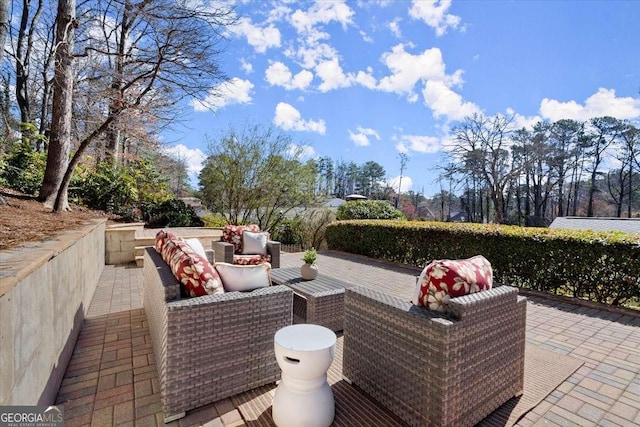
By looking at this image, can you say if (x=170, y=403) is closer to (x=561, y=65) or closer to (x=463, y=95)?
(x=561, y=65)

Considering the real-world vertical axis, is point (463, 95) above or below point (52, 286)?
above

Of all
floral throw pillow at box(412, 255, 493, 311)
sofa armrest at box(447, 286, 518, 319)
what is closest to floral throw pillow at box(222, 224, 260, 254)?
floral throw pillow at box(412, 255, 493, 311)

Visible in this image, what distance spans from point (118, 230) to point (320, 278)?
4951 millimetres

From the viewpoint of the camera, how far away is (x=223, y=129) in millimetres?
10188

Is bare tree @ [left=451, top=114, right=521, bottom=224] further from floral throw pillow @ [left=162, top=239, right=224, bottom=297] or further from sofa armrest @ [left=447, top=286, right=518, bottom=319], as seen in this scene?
floral throw pillow @ [left=162, top=239, right=224, bottom=297]

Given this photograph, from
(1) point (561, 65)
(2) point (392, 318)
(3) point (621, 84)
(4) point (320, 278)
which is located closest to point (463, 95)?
(1) point (561, 65)

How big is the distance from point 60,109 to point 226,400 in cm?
635

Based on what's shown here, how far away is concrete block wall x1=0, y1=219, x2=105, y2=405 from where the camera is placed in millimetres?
1199

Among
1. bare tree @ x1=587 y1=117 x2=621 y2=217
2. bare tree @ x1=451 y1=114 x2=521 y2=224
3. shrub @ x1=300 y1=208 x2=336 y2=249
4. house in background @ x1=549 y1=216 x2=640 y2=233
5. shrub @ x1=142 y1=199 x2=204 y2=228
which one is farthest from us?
bare tree @ x1=587 y1=117 x2=621 y2=217

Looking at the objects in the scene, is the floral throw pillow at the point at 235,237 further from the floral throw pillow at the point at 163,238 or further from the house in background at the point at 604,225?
the house in background at the point at 604,225

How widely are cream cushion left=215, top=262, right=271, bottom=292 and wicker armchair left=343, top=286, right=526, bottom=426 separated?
748mm

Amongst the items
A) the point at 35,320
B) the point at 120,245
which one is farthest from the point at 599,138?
the point at 35,320

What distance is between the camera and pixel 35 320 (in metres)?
1.54

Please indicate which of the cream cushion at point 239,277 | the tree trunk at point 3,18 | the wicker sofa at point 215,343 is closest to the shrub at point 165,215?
the tree trunk at point 3,18
